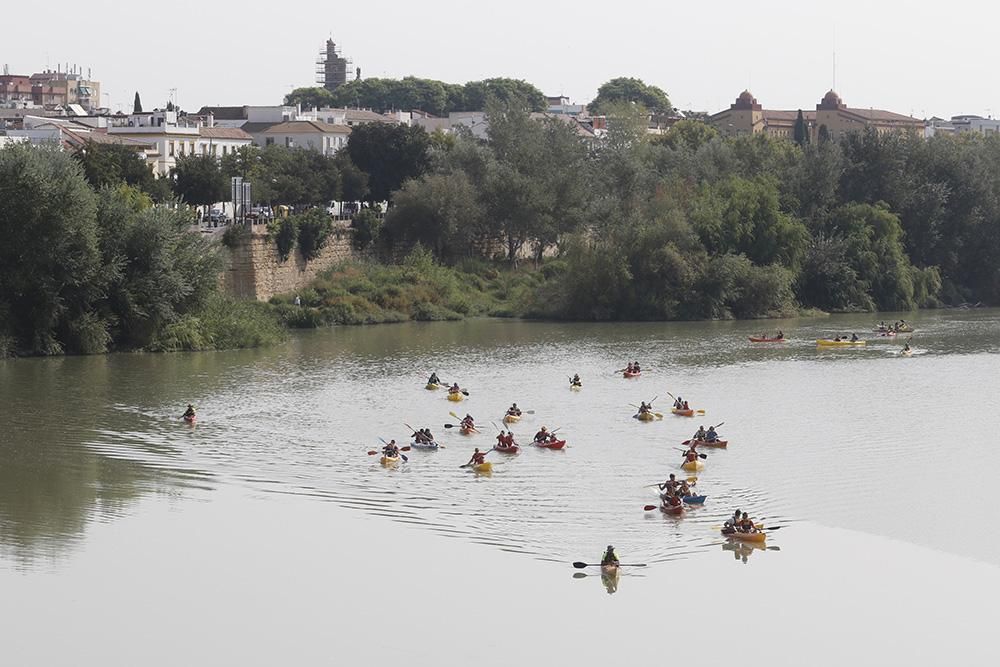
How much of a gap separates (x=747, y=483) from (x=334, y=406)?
46.2ft

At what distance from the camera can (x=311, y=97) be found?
173000 mm

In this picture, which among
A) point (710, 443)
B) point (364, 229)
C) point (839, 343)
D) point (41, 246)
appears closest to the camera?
point (710, 443)

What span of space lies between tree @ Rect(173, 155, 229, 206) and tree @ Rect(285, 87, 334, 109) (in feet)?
309

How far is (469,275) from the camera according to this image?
2918 inches

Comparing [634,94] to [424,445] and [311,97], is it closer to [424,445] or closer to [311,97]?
[311,97]

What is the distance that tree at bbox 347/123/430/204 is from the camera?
84.0m

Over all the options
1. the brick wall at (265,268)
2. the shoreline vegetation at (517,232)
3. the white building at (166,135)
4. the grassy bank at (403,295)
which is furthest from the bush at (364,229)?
the white building at (166,135)

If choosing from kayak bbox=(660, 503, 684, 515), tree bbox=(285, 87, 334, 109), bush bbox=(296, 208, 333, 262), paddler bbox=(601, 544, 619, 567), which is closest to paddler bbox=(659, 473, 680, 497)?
kayak bbox=(660, 503, 684, 515)

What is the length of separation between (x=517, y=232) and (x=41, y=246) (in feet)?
102

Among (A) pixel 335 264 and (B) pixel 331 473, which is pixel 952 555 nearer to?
(B) pixel 331 473

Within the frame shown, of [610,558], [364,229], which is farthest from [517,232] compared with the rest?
[610,558]

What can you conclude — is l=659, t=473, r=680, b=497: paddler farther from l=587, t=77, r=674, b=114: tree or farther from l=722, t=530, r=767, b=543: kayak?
l=587, t=77, r=674, b=114: tree

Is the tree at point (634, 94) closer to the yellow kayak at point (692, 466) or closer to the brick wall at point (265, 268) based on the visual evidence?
the brick wall at point (265, 268)

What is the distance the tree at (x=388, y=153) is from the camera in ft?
Answer: 276
